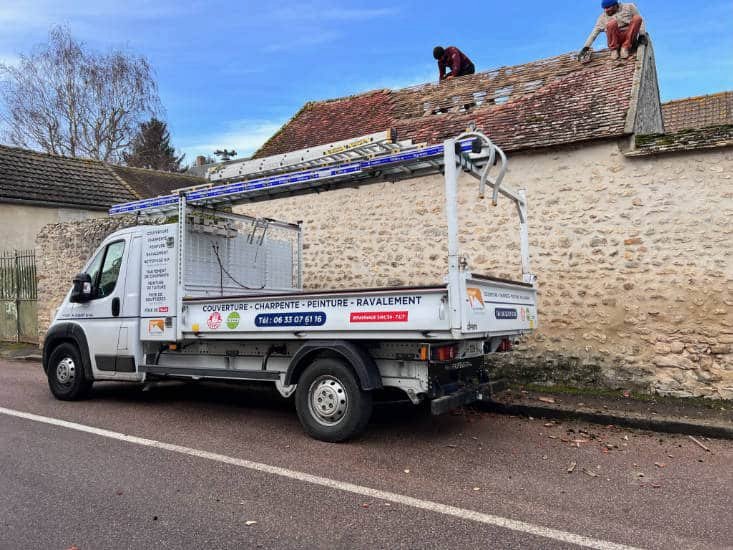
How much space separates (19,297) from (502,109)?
13.3m

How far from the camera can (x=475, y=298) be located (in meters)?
5.32

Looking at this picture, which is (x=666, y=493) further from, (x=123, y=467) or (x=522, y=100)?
(x=522, y=100)

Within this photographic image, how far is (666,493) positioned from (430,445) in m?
2.09

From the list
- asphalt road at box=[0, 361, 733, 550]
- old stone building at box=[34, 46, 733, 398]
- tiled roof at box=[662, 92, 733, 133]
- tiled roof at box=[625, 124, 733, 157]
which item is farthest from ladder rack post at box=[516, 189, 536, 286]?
tiled roof at box=[662, 92, 733, 133]

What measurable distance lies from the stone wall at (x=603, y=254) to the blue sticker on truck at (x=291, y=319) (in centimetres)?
442

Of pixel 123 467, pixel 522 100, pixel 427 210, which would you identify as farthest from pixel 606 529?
pixel 522 100

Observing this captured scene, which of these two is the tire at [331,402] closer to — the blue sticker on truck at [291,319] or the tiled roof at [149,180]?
the blue sticker on truck at [291,319]

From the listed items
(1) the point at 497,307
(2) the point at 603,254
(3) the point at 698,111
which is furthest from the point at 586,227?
(3) the point at 698,111

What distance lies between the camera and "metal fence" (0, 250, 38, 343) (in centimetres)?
1535

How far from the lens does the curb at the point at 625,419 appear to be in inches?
247

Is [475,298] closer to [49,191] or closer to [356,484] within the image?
[356,484]

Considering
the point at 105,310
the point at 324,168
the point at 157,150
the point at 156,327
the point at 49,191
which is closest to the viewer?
the point at 324,168

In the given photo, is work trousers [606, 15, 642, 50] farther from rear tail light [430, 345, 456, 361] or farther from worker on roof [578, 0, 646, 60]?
→ rear tail light [430, 345, 456, 361]

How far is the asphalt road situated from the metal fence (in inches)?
383
